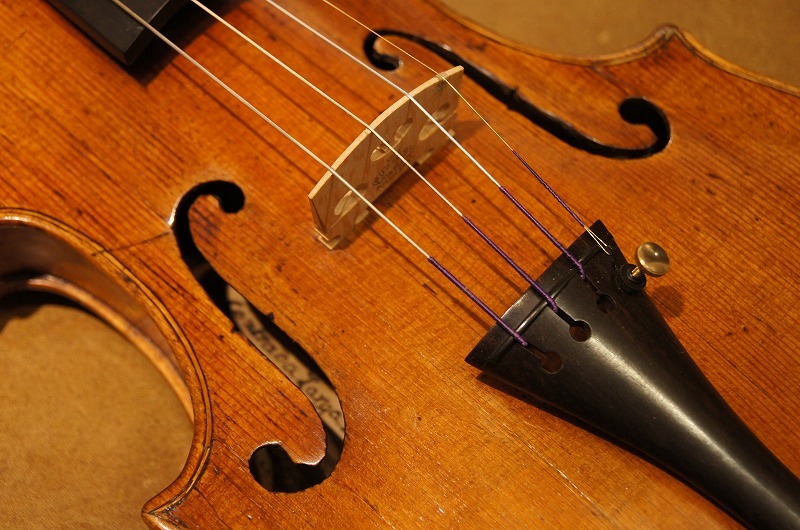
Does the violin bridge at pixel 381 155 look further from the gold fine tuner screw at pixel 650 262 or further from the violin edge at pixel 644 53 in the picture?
the gold fine tuner screw at pixel 650 262

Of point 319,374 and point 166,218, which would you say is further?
point 319,374

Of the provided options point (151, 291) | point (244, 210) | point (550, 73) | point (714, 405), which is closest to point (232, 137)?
point (244, 210)

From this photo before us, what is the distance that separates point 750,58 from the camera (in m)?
1.67

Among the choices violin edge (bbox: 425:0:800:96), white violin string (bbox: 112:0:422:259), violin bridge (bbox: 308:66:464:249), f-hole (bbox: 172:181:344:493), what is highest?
violin edge (bbox: 425:0:800:96)

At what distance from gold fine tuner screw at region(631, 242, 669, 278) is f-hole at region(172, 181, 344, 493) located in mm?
444

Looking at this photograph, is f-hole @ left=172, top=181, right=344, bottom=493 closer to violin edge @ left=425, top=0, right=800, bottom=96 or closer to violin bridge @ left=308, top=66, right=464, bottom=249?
violin bridge @ left=308, top=66, right=464, bottom=249

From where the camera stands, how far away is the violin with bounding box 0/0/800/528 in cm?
85

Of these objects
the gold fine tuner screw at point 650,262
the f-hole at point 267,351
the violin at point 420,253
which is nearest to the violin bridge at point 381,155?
the violin at point 420,253

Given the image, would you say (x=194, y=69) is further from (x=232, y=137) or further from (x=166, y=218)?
(x=166, y=218)

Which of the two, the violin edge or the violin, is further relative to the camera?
the violin edge

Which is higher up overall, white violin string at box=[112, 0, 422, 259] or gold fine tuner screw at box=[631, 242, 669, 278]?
gold fine tuner screw at box=[631, 242, 669, 278]

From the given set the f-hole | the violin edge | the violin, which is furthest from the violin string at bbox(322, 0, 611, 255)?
the f-hole

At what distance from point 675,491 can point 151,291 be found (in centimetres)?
73

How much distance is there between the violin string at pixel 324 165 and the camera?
870mm
